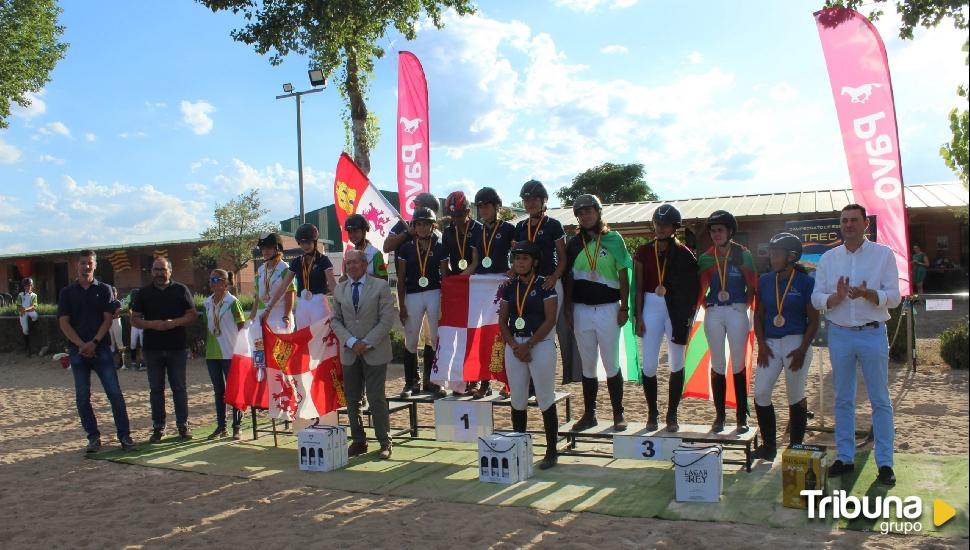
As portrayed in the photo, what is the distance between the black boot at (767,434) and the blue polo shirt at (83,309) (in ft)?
21.1

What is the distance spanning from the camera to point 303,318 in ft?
25.1

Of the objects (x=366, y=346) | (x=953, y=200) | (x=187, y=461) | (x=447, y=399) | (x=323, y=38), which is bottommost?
(x=187, y=461)

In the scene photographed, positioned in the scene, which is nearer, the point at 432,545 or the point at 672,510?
the point at 432,545

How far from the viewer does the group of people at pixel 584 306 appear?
5438 mm

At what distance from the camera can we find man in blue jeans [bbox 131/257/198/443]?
7711 mm

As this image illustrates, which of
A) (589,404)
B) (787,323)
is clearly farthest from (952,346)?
(589,404)

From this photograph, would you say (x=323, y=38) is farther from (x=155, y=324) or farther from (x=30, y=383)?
(x=30, y=383)

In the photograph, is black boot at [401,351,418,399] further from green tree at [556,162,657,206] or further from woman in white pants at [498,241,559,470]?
green tree at [556,162,657,206]

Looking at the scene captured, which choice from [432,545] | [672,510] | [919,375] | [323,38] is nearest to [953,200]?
[919,375]

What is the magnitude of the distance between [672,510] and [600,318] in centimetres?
169

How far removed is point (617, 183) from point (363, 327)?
160 feet

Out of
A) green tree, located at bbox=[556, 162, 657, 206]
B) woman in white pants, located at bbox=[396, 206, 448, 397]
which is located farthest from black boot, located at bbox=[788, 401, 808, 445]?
green tree, located at bbox=[556, 162, 657, 206]

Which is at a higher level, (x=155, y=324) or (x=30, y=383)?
(x=155, y=324)

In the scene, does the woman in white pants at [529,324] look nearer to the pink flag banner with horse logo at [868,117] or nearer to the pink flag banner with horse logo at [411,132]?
the pink flag banner with horse logo at [868,117]
